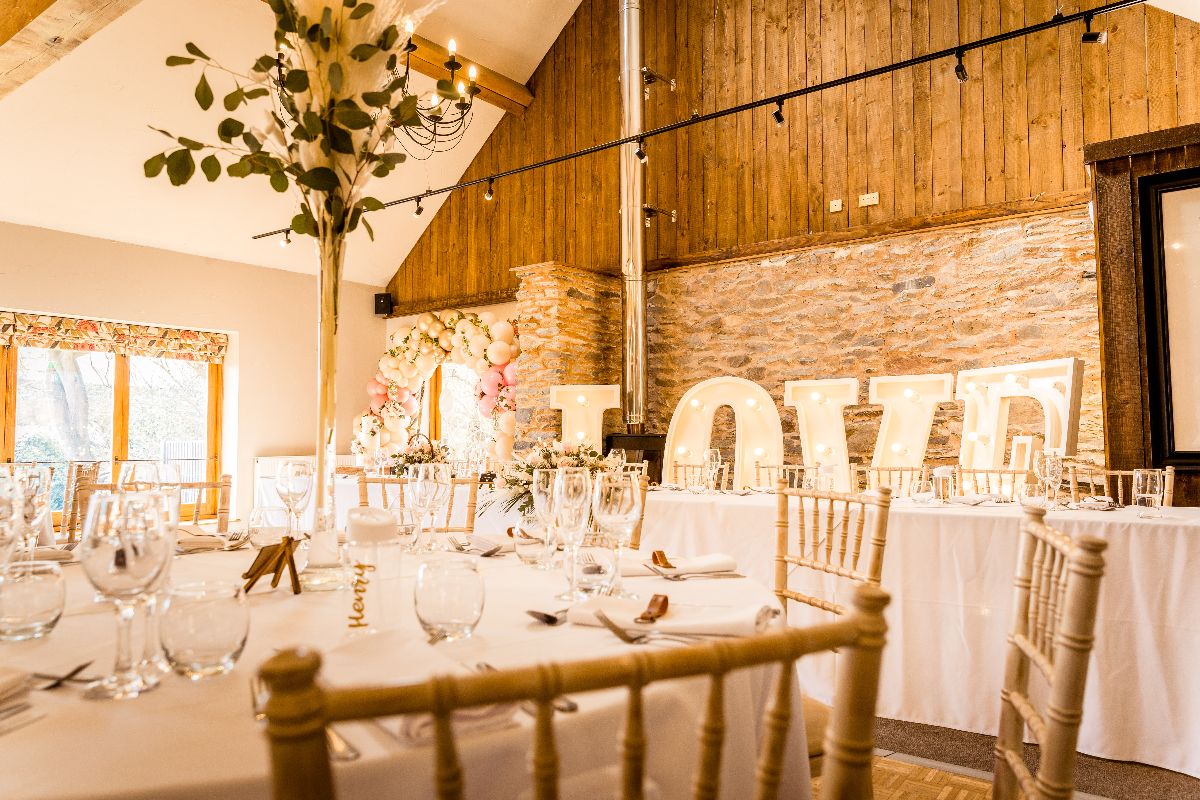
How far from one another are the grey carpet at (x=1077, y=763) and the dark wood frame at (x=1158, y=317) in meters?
1.96

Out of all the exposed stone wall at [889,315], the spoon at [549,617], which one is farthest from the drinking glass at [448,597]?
the exposed stone wall at [889,315]

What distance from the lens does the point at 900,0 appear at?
22.5ft

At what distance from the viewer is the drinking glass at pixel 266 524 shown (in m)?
1.86

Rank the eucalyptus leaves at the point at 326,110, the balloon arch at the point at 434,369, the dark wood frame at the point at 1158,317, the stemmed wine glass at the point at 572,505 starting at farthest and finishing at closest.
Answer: the balloon arch at the point at 434,369
the dark wood frame at the point at 1158,317
the eucalyptus leaves at the point at 326,110
the stemmed wine glass at the point at 572,505

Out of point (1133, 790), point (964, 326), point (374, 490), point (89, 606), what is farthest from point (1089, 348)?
point (89, 606)

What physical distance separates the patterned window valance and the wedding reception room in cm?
3

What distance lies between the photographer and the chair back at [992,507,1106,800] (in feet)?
3.02

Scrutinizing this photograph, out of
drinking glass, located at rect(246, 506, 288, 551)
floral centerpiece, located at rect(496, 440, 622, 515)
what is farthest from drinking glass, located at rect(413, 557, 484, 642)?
floral centerpiece, located at rect(496, 440, 622, 515)

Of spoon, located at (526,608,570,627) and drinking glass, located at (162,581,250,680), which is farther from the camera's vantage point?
spoon, located at (526,608,570,627)

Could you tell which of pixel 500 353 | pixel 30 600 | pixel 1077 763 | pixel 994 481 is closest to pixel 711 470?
pixel 994 481

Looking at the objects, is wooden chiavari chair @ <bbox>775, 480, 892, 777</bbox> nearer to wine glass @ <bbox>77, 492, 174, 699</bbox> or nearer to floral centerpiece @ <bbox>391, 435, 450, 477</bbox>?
wine glass @ <bbox>77, 492, 174, 699</bbox>

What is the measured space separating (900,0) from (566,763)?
7523 mm

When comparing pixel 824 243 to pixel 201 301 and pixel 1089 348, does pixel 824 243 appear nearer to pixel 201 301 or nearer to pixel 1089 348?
pixel 1089 348

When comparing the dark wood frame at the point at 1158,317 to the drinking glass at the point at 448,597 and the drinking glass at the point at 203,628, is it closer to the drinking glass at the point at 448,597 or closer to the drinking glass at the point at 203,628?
the drinking glass at the point at 448,597
